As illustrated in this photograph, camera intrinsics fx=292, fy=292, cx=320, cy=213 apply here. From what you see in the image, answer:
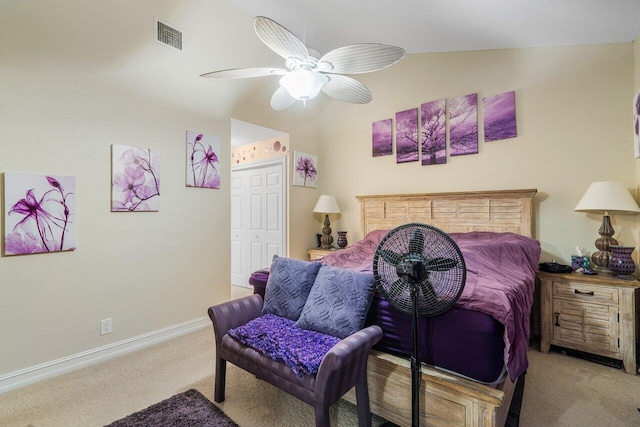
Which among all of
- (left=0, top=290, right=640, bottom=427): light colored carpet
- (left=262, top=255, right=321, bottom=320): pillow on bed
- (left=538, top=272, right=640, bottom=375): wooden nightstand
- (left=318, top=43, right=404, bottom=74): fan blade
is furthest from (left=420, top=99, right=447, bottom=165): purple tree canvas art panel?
(left=262, top=255, right=321, bottom=320): pillow on bed

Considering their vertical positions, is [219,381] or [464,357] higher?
[464,357]

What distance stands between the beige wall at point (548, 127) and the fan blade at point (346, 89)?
1770 mm

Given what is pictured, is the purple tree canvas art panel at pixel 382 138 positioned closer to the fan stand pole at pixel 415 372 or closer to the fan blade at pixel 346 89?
the fan blade at pixel 346 89

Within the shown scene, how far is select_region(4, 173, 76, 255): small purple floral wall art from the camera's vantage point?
205 cm

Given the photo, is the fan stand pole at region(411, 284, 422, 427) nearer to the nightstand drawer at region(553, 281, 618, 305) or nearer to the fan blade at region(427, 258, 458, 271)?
the fan blade at region(427, 258, 458, 271)

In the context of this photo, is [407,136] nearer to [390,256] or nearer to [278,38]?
[278,38]

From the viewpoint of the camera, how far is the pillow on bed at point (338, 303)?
1638 millimetres

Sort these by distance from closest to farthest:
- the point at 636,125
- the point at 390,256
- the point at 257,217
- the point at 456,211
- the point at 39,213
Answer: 1. the point at 390,256
2. the point at 39,213
3. the point at 636,125
4. the point at 456,211
5. the point at 257,217

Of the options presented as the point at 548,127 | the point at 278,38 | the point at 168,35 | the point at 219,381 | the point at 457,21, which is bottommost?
the point at 219,381

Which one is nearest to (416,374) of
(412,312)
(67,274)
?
(412,312)

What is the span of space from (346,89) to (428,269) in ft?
5.03

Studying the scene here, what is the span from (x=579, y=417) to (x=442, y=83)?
11.1ft

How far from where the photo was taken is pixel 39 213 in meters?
2.16

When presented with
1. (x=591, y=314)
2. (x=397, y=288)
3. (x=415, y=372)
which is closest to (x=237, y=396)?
(x=415, y=372)
